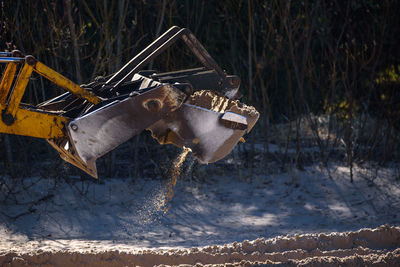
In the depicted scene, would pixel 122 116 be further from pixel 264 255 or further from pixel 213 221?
pixel 213 221

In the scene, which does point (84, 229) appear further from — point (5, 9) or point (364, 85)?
point (364, 85)

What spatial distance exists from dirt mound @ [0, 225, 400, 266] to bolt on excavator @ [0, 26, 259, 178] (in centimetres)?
98

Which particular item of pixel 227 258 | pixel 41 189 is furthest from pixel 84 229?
pixel 227 258

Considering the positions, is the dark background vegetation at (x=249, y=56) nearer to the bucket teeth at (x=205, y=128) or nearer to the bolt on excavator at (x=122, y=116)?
the bolt on excavator at (x=122, y=116)

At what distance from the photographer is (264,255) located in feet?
13.0

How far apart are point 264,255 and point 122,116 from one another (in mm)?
1634

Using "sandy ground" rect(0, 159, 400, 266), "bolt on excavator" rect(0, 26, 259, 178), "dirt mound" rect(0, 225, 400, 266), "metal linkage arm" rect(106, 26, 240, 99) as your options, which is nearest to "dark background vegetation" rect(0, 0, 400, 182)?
"sandy ground" rect(0, 159, 400, 266)

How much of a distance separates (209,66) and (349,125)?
12.6ft

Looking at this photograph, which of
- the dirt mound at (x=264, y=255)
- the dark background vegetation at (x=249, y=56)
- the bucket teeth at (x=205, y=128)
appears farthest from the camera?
the dark background vegetation at (x=249, y=56)

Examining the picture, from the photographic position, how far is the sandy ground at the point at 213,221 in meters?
3.90

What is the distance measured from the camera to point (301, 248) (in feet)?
13.5

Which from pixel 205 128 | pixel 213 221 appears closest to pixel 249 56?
pixel 213 221

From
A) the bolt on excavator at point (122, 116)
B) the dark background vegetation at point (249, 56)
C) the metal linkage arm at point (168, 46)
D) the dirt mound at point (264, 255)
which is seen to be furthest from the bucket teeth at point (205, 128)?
the dark background vegetation at point (249, 56)

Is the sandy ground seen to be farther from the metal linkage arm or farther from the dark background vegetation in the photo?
the metal linkage arm
